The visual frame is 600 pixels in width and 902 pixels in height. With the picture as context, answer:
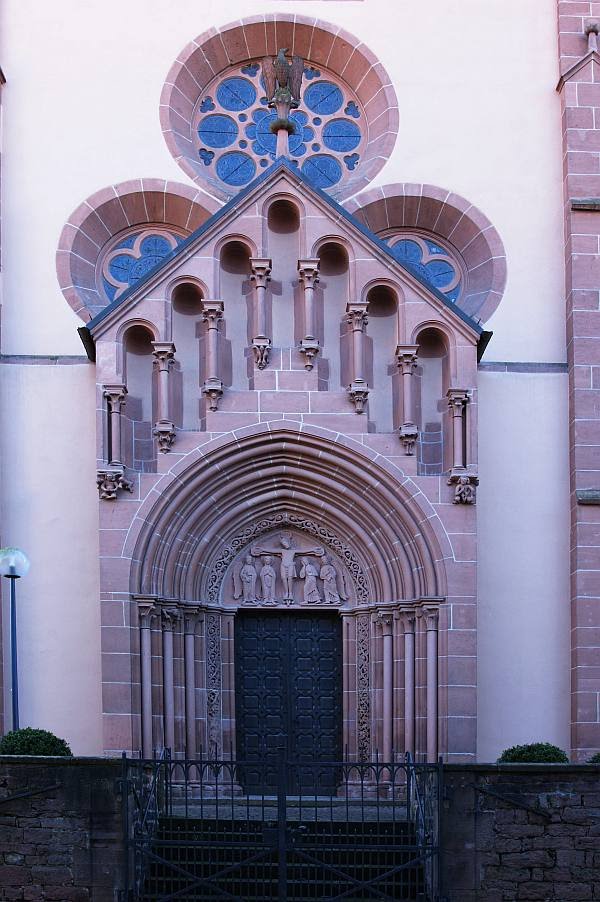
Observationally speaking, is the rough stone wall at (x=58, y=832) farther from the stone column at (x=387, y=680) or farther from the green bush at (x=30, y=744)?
the stone column at (x=387, y=680)

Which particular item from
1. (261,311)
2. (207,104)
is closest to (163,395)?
(261,311)

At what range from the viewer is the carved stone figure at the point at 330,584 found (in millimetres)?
17359

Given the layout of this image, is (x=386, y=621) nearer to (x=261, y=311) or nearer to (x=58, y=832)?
(x=261, y=311)

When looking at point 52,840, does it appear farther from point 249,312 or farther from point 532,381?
point 532,381

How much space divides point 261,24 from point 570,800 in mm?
10814

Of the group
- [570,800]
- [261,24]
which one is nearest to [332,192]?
[261,24]

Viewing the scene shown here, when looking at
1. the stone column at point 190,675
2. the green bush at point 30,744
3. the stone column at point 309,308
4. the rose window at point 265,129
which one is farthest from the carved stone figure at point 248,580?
the rose window at point 265,129

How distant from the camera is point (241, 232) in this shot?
16578 millimetres

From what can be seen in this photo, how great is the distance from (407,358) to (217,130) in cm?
500

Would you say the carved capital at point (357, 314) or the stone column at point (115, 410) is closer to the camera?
the stone column at point (115, 410)

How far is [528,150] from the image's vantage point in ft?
61.7

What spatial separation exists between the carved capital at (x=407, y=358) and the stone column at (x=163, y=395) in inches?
98.8

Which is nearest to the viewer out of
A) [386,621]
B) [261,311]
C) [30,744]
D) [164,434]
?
[30,744]

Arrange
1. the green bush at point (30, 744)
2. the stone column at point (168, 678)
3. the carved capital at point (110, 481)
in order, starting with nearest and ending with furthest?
the green bush at point (30, 744) → the carved capital at point (110, 481) → the stone column at point (168, 678)
